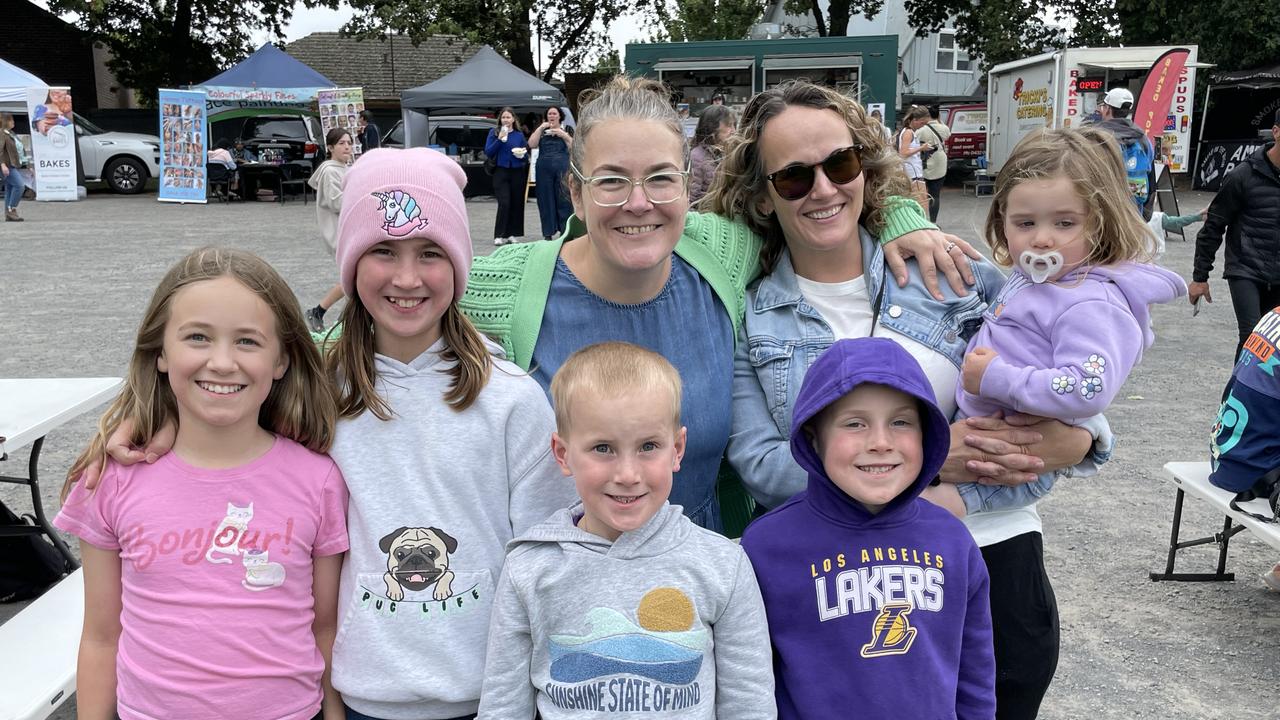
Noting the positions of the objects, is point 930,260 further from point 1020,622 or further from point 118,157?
point 118,157

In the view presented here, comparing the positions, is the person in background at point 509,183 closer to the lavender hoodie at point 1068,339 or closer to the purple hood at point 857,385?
the lavender hoodie at point 1068,339

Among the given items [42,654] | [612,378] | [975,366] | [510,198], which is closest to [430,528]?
[612,378]

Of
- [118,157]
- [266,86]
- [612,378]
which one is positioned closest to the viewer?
[612,378]

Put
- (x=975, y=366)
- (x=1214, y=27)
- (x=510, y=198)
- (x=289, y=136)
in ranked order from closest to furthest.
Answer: (x=975, y=366) → (x=510, y=198) → (x=289, y=136) → (x=1214, y=27)

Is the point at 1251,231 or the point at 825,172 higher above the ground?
the point at 825,172

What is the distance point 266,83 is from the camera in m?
23.0

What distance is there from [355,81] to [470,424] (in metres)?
45.1

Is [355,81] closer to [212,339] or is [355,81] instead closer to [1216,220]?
[1216,220]

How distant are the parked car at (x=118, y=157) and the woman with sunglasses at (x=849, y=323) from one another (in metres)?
24.9

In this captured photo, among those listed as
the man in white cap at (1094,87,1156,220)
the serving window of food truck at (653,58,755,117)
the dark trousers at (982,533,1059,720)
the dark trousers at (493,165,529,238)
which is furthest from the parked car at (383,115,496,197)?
the dark trousers at (982,533,1059,720)

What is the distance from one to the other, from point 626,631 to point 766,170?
3.84 ft

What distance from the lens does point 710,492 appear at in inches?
96.4

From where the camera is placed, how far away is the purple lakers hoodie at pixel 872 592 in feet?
6.35

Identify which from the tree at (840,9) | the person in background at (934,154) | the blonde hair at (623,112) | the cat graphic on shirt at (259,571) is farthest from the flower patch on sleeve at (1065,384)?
the tree at (840,9)
